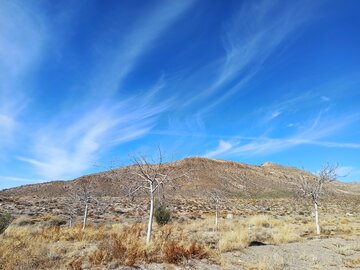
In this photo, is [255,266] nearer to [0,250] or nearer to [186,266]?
[186,266]

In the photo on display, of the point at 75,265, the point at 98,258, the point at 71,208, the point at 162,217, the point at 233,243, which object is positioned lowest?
the point at 75,265

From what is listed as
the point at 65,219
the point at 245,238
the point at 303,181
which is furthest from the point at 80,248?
the point at 65,219

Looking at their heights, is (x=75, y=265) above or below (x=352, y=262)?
above

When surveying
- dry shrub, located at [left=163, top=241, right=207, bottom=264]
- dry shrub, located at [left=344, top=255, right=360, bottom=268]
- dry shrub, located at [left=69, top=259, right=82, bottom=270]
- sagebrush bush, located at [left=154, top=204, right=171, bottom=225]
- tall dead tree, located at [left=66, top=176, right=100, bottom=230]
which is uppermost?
tall dead tree, located at [left=66, top=176, right=100, bottom=230]

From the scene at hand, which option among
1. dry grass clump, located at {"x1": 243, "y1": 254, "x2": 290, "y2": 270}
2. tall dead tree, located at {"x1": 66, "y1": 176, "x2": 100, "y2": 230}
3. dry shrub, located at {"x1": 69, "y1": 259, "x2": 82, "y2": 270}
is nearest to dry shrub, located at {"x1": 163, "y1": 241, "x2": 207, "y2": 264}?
dry grass clump, located at {"x1": 243, "y1": 254, "x2": 290, "y2": 270}

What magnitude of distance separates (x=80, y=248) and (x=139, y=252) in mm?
3303

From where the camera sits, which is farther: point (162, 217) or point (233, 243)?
point (162, 217)

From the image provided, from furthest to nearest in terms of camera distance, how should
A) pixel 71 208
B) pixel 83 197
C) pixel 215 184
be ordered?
pixel 215 184 < pixel 71 208 < pixel 83 197

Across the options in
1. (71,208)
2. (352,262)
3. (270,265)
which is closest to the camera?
(270,265)

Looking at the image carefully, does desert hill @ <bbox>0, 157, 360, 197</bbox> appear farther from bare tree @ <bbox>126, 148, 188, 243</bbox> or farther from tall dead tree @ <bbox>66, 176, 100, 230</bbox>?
bare tree @ <bbox>126, 148, 188, 243</bbox>

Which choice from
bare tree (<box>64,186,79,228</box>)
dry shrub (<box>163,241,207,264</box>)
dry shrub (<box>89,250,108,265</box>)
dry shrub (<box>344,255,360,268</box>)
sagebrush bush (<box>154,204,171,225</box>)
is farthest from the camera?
bare tree (<box>64,186,79,228</box>)

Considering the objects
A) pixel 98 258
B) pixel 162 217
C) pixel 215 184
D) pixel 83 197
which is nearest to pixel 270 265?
pixel 98 258

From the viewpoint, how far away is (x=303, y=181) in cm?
2547

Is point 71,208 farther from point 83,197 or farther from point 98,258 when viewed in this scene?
point 98,258
